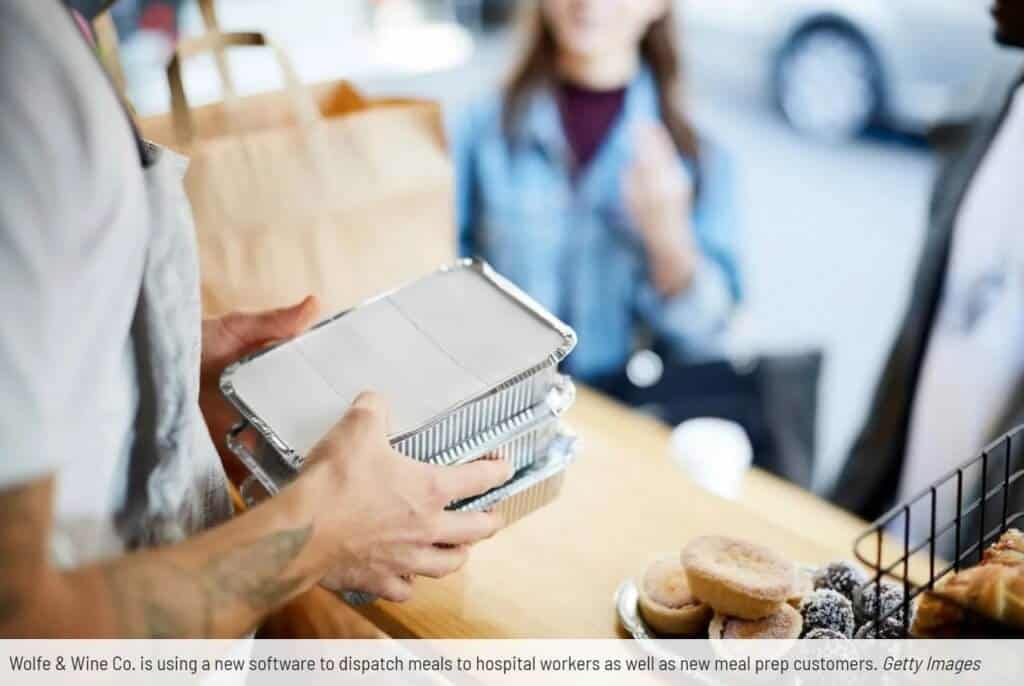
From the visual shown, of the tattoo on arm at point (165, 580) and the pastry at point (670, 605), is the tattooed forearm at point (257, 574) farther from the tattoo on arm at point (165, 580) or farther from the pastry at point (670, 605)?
the pastry at point (670, 605)

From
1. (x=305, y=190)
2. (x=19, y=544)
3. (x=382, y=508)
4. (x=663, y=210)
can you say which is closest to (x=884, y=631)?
(x=382, y=508)

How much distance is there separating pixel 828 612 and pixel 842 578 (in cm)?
7

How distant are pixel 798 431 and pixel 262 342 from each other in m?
1.33

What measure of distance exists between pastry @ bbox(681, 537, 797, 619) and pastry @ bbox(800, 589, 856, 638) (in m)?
0.02

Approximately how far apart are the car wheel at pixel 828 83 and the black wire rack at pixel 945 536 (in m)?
1.08

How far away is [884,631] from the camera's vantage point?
923 mm

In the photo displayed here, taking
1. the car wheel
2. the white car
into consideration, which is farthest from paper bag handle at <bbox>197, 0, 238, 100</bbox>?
the car wheel

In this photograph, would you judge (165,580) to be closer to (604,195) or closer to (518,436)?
(518,436)

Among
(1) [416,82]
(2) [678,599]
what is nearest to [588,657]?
(2) [678,599]

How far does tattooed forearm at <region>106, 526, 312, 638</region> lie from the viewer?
2.43 feet

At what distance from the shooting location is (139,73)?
8.55ft

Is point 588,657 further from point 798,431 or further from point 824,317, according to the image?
point 824,317

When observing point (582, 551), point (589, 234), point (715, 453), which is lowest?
point (715, 453)

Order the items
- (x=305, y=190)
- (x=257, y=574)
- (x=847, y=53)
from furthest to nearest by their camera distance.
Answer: (x=847, y=53)
(x=305, y=190)
(x=257, y=574)
